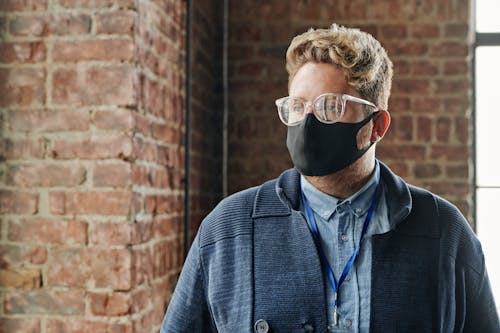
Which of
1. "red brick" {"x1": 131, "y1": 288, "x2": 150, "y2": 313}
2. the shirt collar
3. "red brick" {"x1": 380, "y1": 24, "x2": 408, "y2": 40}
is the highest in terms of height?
"red brick" {"x1": 380, "y1": 24, "x2": 408, "y2": 40}

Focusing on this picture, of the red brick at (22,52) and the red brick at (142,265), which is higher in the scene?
the red brick at (22,52)

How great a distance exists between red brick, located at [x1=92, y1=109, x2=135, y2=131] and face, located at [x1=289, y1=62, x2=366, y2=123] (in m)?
0.59

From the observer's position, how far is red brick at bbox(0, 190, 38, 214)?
184 cm

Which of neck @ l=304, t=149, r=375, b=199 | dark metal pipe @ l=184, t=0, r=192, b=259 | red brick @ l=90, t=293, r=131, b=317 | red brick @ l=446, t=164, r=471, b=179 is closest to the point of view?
neck @ l=304, t=149, r=375, b=199

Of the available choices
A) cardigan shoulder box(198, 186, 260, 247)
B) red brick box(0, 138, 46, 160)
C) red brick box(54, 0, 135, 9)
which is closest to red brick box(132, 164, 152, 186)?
red brick box(0, 138, 46, 160)

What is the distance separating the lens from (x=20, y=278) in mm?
1833

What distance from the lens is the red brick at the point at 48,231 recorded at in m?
1.82

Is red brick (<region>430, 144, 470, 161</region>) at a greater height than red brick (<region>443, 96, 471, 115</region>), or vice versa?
red brick (<region>443, 96, 471, 115</region>)

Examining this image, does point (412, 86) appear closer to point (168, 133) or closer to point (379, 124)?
point (168, 133)

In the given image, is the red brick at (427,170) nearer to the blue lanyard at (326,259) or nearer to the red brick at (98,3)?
the blue lanyard at (326,259)

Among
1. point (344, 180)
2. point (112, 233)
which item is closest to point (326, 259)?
point (344, 180)

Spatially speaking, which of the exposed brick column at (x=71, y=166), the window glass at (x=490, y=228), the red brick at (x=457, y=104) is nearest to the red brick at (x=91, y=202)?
the exposed brick column at (x=71, y=166)

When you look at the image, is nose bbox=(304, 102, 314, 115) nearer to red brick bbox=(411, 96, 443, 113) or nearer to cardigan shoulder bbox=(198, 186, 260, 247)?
cardigan shoulder bbox=(198, 186, 260, 247)

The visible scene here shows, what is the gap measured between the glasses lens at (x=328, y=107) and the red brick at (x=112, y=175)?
2.22ft
